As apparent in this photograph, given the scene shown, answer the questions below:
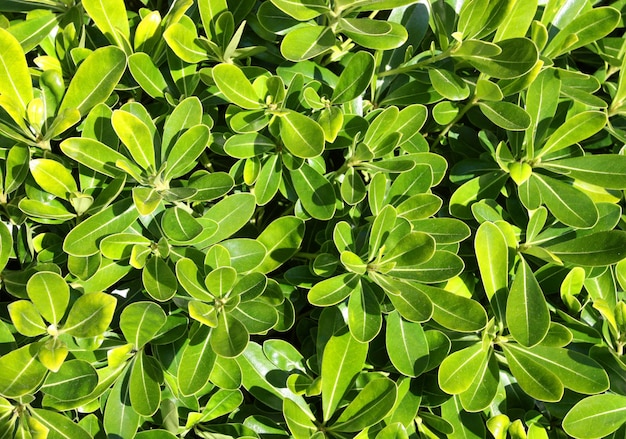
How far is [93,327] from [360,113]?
2.32ft

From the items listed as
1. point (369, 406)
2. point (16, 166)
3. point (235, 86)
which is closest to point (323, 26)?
point (235, 86)

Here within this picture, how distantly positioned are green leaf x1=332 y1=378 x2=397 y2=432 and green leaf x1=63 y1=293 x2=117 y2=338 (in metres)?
0.49

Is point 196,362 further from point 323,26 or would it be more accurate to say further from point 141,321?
point 323,26

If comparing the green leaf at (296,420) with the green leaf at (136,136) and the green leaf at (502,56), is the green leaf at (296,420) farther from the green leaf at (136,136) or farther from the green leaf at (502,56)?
the green leaf at (502,56)

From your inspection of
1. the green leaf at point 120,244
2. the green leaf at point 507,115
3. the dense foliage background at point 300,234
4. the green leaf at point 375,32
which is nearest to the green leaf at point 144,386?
the dense foliage background at point 300,234

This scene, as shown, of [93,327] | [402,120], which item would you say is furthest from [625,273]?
[93,327]

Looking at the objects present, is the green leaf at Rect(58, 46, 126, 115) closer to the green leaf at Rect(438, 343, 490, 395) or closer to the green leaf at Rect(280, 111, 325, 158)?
the green leaf at Rect(280, 111, 325, 158)

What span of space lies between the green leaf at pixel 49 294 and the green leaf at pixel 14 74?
337mm

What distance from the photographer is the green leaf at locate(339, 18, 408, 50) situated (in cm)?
111

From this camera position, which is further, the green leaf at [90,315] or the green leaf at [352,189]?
the green leaf at [352,189]

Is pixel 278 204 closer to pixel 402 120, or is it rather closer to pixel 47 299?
pixel 402 120

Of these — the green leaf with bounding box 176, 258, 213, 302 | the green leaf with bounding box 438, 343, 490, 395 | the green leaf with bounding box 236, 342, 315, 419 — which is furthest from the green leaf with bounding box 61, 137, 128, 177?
the green leaf with bounding box 438, 343, 490, 395

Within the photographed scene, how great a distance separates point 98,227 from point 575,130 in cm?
103

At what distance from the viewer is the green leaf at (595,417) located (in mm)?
1157
